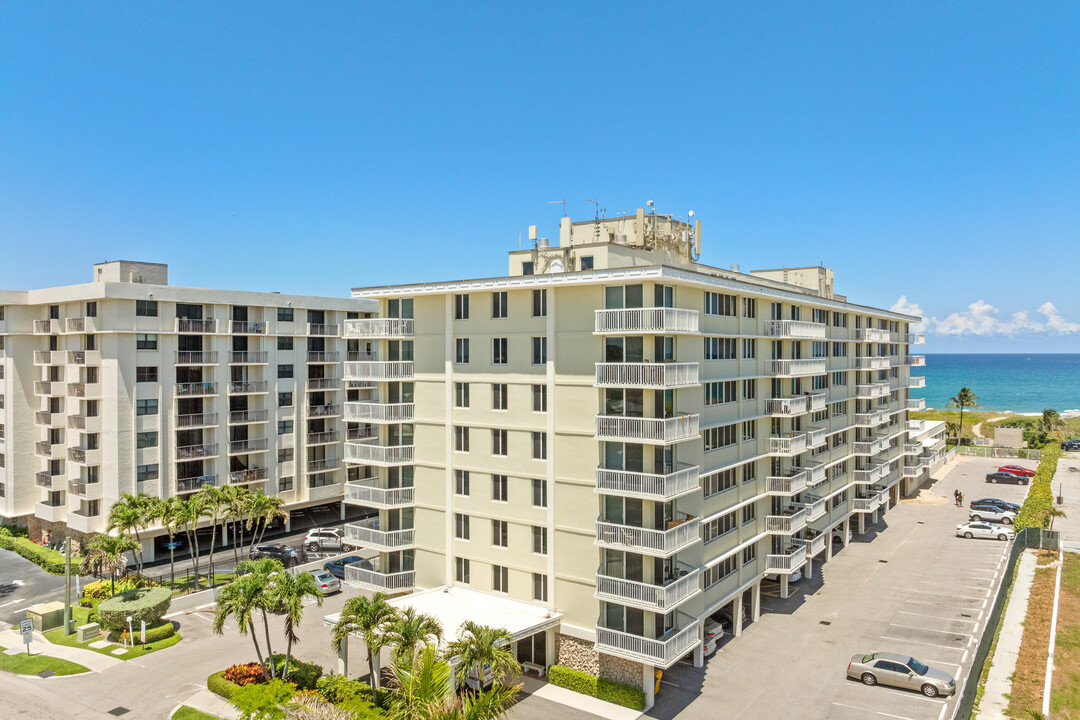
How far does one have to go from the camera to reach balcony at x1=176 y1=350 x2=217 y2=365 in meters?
51.9

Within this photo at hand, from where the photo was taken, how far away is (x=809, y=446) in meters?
41.3

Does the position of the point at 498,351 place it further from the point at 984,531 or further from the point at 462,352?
the point at 984,531

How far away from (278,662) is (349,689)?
505 cm

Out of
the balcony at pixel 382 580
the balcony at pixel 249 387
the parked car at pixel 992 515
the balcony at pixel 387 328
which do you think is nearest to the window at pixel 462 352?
the balcony at pixel 387 328

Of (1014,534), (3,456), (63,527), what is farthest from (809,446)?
(3,456)

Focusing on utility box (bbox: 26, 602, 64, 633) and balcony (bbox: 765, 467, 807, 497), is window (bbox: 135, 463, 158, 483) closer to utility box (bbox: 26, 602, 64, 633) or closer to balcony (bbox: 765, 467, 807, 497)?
utility box (bbox: 26, 602, 64, 633)

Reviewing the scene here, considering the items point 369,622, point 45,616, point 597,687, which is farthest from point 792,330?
point 45,616

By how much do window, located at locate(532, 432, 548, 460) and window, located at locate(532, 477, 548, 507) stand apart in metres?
1.08

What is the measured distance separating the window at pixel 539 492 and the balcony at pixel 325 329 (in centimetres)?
3526

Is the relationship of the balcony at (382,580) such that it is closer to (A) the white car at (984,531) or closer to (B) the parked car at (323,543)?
(B) the parked car at (323,543)

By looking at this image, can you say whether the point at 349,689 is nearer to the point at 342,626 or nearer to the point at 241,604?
the point at 342,626

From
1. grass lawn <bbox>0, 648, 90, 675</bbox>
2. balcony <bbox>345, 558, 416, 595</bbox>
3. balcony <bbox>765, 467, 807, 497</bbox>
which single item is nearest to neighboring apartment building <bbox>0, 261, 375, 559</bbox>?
grass lawn <bbox>0, 648, 90, 675</bbox>

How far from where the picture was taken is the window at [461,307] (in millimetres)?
35375

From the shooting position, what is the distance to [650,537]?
92.0ft
